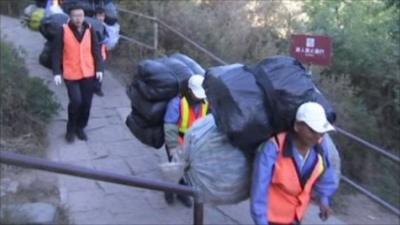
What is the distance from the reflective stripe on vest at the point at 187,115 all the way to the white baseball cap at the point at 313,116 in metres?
1.82

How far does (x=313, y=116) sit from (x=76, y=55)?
4.25 metres

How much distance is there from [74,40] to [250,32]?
148 inches

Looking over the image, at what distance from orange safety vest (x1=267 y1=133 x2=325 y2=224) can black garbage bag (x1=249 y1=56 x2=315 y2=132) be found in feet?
0.44

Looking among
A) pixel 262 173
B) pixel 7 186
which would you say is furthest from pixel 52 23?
pixel 262 173

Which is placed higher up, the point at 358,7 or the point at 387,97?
the point at 358,7

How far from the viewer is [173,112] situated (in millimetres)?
5496

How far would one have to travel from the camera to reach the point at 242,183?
12.6ft

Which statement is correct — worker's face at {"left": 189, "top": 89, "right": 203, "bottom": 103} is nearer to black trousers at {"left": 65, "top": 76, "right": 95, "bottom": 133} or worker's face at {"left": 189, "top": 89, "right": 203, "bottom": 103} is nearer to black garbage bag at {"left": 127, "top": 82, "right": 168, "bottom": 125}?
black garbage bag at {"left": 127, "top": 82, "right": 168, "bottom": 125}

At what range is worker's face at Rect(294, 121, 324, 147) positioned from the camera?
3.71 meters

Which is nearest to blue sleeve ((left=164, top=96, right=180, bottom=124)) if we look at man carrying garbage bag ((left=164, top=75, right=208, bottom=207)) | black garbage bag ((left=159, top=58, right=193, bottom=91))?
man carrying garbage bag ((left=164, top=75, right=208, bottom=207))

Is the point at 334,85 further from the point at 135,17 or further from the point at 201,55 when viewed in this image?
the point at 135,17

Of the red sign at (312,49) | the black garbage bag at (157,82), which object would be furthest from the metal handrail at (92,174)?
the red sign at (312,49)

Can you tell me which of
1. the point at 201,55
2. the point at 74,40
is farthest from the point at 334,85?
the point at 74,40

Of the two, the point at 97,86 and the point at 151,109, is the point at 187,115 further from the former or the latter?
the point at 97,86
